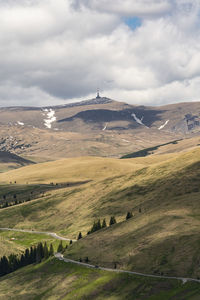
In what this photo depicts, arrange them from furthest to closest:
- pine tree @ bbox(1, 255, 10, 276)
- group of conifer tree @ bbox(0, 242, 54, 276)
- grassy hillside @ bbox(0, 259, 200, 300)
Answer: pine tree @ bbox(1, 255, 10, 276)
group of conifer tree @ bbox(0, 242, 54, 276)
grassy hillside @ bbox(0, 259, 200, 300)

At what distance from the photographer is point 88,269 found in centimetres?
12875

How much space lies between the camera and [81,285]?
388ft

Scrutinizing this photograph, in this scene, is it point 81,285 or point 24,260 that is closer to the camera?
point 81,285

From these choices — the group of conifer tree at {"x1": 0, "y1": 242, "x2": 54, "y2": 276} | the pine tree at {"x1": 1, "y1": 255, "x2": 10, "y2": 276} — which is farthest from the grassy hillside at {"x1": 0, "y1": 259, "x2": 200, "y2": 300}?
the pine tree at {"x1": 1, "y1": 255, "x2": 10, "y2": 276}

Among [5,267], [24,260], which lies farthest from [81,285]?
[5,267]

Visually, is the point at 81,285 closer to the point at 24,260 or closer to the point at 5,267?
the point at 24,260

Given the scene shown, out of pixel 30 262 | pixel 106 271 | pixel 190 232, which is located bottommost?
A: pixel 30 262

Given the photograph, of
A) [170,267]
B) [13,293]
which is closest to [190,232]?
[170,267]

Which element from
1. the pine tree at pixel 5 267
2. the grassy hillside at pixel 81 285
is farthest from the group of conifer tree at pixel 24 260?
the grassy hillside at pixel 81 285

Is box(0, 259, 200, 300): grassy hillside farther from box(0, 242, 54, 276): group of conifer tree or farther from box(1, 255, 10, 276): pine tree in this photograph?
box(1, 255, 10, 276): pine tree

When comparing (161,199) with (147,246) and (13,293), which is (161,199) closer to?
(147,246)

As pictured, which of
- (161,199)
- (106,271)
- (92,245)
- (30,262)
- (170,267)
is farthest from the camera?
(161,199)

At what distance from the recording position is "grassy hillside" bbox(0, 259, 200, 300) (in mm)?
96500

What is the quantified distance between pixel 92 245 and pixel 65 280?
2615cm
